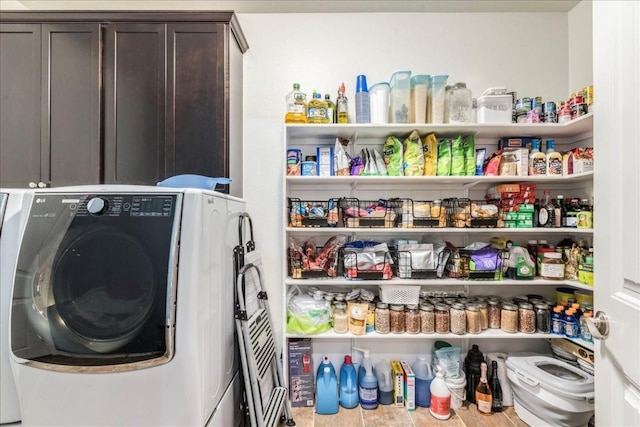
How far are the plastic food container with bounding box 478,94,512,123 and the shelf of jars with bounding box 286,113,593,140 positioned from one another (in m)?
0.06

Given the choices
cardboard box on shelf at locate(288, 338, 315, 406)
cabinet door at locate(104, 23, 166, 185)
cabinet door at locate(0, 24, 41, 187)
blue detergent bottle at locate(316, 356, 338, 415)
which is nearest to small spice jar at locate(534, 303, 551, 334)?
blue detergent bottle at locate(316, 356, 338, 415)

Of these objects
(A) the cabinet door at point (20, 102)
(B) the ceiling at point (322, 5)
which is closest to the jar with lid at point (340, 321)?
(A) the cabinet door at point (20, 102)

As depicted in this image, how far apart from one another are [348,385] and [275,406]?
537 mm

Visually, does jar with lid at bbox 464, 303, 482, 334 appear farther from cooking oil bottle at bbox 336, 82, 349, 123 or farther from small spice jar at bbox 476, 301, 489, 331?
cooking oil bottle at bbox 336, 82, 349, 123

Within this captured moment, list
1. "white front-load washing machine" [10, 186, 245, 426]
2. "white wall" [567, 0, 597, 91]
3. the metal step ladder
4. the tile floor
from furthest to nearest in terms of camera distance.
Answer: "white wall" [567, 0, 597, 91] < the tile floor < the metal step ladder < "white front-load washing machine" [10, 186, 245, 426]

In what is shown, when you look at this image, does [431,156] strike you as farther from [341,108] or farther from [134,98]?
[134,98]

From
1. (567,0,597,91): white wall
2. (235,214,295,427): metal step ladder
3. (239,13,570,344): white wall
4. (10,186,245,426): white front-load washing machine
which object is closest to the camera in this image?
(10,186,245,426): white front-load washing machine

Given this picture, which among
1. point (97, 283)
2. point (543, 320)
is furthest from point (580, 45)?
point (97, 283)

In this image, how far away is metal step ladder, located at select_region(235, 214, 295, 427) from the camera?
52.9 inches

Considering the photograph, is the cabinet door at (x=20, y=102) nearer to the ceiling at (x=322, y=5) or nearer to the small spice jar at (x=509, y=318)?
the ceiling at (x=322, y=5)

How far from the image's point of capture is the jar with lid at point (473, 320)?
5.74 feet

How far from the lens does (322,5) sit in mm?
1974

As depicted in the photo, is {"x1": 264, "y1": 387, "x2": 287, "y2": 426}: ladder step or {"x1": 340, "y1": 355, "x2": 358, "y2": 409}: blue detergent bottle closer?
{"x1": 264, "y1": 387, "x2": 287, "y2": 426}: ladder step

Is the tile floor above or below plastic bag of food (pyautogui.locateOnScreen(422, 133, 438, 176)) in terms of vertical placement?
below
